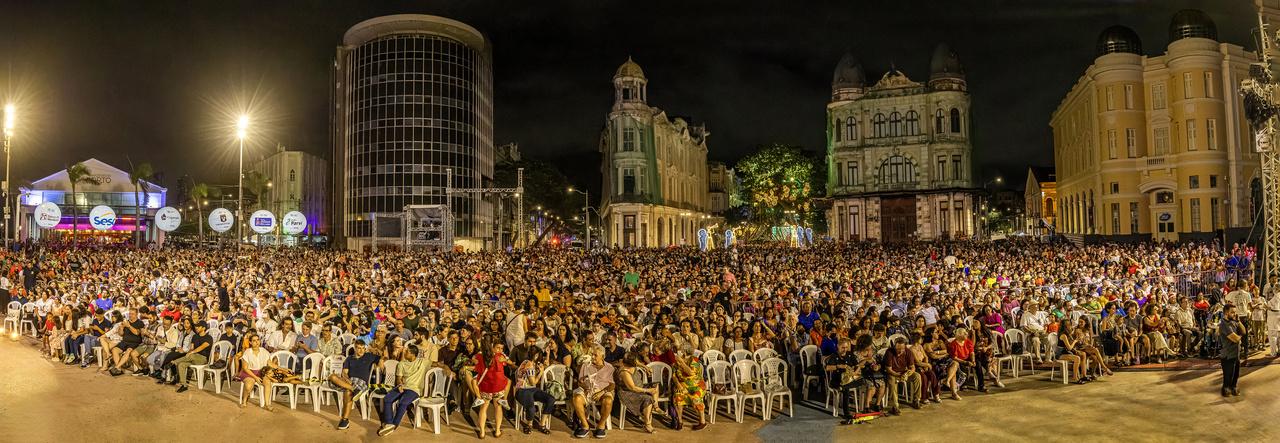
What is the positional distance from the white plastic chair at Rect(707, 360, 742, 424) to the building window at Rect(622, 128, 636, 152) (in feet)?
151

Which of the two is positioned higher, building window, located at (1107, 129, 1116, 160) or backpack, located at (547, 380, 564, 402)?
building window, located at (1107, 129, 1116, 160)

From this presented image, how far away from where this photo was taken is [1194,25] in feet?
135

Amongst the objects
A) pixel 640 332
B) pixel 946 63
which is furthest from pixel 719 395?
pixel 946 63

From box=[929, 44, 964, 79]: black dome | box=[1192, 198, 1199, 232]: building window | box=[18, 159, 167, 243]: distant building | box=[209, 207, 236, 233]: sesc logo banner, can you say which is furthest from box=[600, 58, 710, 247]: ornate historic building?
box=[18, 159, 167, 243]: distant building

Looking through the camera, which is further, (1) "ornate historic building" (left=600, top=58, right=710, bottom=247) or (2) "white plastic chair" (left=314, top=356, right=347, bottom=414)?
(1) "ornate historic building" (left=600, top=58, right=710, bottom=247)

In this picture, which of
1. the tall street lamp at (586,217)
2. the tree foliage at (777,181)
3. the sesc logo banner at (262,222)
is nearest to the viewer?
the sesc logo banner at (262,222)

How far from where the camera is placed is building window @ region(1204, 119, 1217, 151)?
3850 centimetres

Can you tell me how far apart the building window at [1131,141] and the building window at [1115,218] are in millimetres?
2894

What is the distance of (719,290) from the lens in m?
18.2

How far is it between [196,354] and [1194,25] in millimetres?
48597

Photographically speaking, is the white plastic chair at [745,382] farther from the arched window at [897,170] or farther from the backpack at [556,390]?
the arched window at [897,170]

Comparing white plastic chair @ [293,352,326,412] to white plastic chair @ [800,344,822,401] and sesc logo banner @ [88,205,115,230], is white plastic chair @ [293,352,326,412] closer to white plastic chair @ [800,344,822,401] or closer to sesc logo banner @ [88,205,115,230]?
white plastic chair @ [800,344,822,401]

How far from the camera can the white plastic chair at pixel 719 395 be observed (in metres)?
10.1

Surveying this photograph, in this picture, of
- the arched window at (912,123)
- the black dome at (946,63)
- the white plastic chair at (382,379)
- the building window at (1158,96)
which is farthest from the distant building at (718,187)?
the white plastic chair at (382,379)
